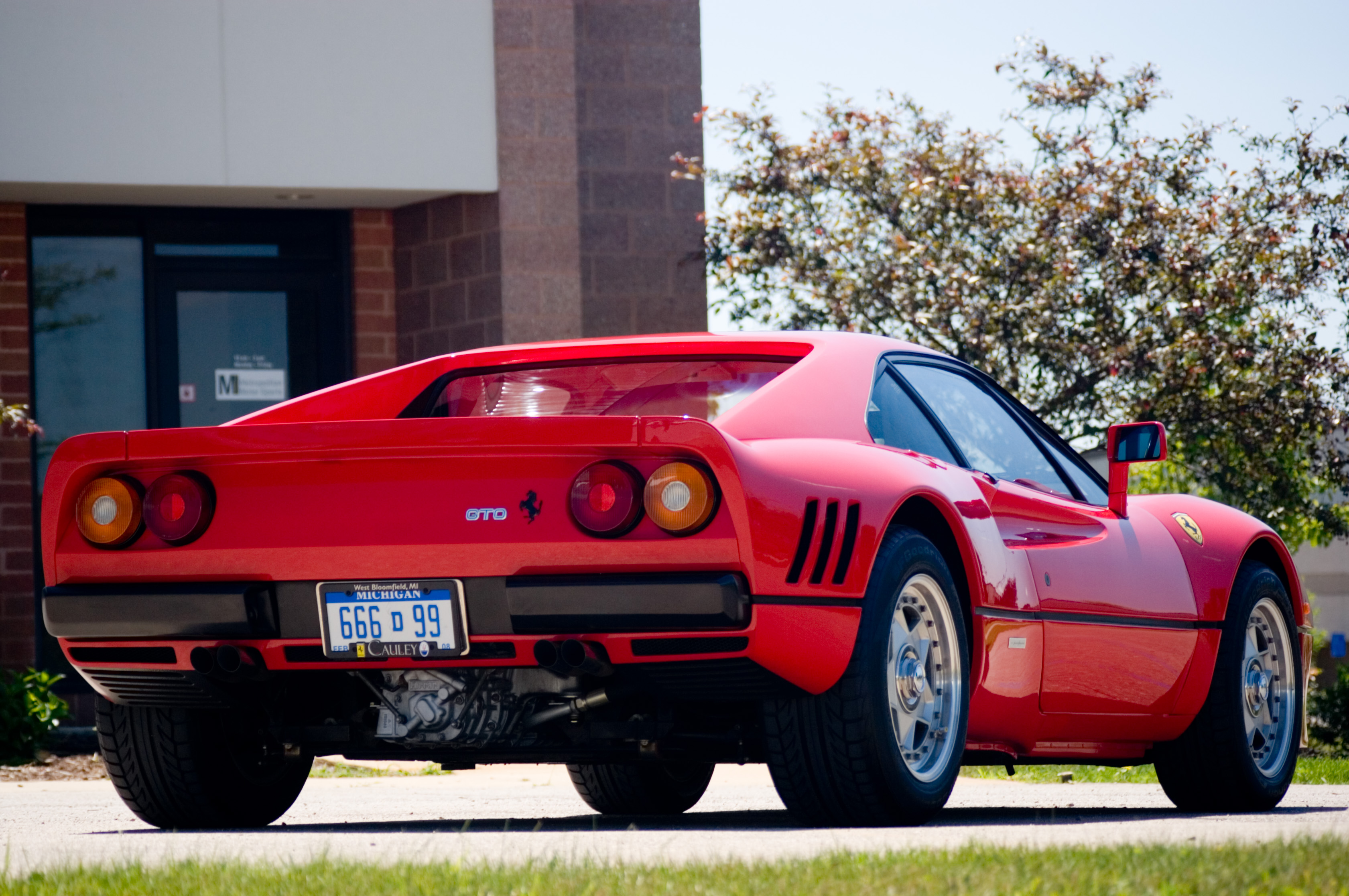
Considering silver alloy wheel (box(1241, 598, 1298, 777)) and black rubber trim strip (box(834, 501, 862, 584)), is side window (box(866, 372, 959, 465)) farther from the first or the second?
silver alloy wheel (box(1241, 598, 1298, 777))

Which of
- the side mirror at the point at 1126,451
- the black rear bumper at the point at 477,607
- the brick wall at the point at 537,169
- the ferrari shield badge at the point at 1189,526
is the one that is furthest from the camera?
the brick wall at the point at 537,169

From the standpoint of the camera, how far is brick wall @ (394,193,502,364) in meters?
13.4

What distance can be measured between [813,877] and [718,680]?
1072mm

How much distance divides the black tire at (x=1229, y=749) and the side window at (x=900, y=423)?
144 centimetres

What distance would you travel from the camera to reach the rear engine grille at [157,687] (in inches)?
205

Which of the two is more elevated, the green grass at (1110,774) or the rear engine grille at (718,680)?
the rear engine grille at (718,680)

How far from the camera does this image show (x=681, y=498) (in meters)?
4.73

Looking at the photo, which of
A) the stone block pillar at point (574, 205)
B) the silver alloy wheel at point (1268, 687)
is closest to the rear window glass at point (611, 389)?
the silver alloy wheel at point (1268, 687)

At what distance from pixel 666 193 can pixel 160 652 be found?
937 centimetres

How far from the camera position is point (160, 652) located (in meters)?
5.14

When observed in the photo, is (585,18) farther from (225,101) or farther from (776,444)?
(776,444)

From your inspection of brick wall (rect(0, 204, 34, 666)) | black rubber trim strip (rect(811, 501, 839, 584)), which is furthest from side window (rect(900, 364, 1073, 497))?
brick wall (rect(0, 204, 34, 666))

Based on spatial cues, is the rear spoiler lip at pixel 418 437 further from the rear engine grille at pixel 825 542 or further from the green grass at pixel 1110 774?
the green grass at pixel 1110 774

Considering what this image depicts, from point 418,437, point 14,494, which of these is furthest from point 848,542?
point 14,494
